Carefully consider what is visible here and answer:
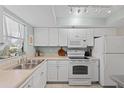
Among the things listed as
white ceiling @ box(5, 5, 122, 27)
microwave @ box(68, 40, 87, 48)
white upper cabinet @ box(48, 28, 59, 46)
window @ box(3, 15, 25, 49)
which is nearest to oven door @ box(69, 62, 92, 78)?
microwave @ box(68, 40, 87, 48)

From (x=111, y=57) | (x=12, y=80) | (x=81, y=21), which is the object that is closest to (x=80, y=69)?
(x=111, y=57)

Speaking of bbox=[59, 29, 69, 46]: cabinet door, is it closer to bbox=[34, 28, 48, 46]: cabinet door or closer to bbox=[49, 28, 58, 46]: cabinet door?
bbox=[49, 28, 58, 46]: cabinet door

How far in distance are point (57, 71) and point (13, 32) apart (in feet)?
6.39

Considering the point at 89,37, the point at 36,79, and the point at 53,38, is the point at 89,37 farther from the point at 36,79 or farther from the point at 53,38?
the point at 36,79

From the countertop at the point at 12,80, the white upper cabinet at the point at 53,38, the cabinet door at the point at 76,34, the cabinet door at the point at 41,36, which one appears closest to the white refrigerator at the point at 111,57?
the cabinet door at the point at 76,34

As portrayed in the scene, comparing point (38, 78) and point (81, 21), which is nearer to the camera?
point (38, 78)

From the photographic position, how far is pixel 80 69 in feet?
16.2

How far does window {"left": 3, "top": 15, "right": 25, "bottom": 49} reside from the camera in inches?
135

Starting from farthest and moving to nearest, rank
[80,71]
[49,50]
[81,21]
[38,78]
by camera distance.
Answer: [49,50]
[81,21]
[80,71]
[38,78]

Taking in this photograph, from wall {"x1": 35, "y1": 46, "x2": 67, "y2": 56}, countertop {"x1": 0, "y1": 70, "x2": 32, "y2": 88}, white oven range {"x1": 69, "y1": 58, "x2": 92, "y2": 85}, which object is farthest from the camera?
wall {"x1": 35, "y1": 46, "x2": 67, "y2": 56}

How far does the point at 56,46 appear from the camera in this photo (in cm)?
582

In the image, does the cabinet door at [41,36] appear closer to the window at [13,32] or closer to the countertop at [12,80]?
the window at [13,32]

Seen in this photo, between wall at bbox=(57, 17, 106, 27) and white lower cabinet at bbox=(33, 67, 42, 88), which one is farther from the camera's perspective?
wall at bbox=(57, 17, 106, 27)
